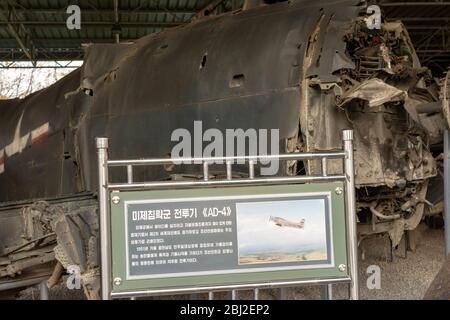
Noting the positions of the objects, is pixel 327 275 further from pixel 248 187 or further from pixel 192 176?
pixel 192 176

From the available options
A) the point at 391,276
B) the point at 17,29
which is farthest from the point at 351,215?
the point at 17,29

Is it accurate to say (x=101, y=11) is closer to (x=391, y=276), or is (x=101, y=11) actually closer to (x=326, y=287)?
(x=391, y=276)

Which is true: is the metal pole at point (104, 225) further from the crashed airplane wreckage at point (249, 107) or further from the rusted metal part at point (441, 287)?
the crashed airplane wreckage at point (249, 107)

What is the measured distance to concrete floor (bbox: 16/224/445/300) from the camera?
700 centimetres

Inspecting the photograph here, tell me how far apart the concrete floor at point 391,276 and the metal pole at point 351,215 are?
275 cm

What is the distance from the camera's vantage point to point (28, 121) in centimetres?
801

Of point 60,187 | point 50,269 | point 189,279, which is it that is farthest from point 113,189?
point 60,187

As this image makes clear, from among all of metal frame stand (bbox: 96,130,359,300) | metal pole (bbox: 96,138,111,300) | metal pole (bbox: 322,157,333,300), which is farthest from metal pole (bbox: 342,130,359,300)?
metal pole (bbox: 96,138,111,300)

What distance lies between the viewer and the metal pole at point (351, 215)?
3273mm

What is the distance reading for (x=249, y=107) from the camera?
17.8ft

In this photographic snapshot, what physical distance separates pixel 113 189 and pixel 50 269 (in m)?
3.82

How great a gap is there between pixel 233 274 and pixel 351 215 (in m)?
0.76

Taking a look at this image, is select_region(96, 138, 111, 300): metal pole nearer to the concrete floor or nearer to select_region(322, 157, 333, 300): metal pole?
select_region(322, 157, 333, 300): metal pole

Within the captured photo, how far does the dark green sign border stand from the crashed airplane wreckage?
1.87 meters
